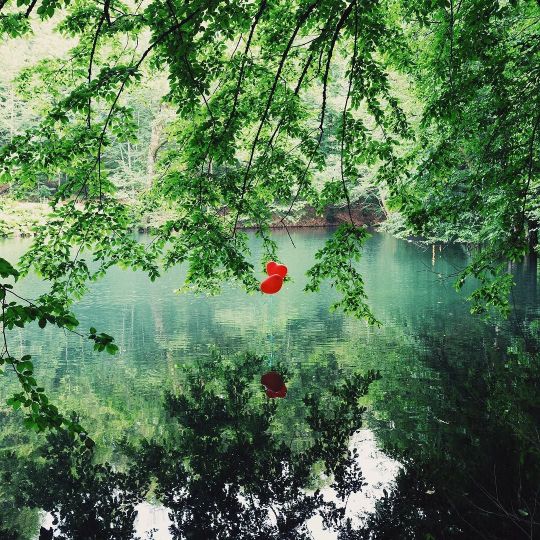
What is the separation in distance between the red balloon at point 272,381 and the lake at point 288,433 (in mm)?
169

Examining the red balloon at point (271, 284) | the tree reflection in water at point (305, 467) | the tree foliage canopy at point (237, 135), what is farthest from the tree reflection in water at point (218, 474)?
the red balloon at point (271, 284)

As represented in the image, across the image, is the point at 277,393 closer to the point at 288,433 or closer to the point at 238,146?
the point at 288,433

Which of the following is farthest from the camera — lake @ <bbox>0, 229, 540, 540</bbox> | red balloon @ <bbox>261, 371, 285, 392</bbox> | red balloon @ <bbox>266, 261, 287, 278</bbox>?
red balloon @ <bbox>261, 371, 285, 392</bbox>

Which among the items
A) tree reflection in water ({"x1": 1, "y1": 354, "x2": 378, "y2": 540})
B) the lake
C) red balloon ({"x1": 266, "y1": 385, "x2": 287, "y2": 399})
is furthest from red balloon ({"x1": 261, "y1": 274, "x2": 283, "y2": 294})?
red balloon ({"x1": 266, "y1": 385, "x2": 287, "y2": 399})

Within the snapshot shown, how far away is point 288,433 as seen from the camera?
7.08 meters

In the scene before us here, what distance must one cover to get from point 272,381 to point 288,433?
216 cm

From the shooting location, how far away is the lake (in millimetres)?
5098

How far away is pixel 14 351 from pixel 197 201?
8301 millimetres

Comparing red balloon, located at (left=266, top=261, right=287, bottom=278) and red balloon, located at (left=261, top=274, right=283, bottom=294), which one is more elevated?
red balloon, located at (left=266, top=261, right=287, bottom=278)

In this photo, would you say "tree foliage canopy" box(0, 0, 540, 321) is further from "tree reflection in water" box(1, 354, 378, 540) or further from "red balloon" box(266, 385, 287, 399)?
"red balloon" box(266, 385, 287, 399)

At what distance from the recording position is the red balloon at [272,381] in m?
8.90

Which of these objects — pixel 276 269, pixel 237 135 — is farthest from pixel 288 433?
pixel 237 135

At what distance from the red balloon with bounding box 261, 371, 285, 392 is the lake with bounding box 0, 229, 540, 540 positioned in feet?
0.55

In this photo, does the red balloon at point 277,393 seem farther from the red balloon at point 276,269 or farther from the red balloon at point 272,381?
the red balloon at point 276,269
